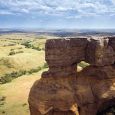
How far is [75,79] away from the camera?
33.3 meters

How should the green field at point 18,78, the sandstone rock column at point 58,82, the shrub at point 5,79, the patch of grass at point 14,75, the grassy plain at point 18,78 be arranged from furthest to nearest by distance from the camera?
1. the patch of grass at point 14,75
2. the shrub at point 5,79
3. the green field at point 18,78
4. the grassy plain at point 18,78
5. the sandstone rock column at point 58,82

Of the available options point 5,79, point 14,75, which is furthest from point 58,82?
point 14,75

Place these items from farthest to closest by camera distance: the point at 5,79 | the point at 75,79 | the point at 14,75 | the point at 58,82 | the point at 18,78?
the point at 14,75 < the point at 5,79 < the point at 18,78 < the point at 75,79 < the point at 58,82

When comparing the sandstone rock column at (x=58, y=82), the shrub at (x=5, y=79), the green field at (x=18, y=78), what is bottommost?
the shrub at (x=5, y=79)

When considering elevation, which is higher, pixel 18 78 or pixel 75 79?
pixel 75 79

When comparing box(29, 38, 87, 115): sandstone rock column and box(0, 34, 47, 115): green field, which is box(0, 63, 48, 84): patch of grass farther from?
box(29, 38, 87, 115): sandstone rock column

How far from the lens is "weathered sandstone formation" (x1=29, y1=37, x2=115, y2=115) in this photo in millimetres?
31797

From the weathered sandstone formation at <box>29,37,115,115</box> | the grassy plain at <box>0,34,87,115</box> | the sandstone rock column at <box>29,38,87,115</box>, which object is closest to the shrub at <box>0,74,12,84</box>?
the grassy plain at <box>0,34,87,115</box>

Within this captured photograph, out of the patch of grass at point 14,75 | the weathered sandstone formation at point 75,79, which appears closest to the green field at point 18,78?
the patch of grass at point 14,75

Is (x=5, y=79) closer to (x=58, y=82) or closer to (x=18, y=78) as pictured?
(x=18, y=78)

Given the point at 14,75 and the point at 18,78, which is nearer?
the point at 18,78

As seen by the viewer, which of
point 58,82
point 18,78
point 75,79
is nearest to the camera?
point 58,82

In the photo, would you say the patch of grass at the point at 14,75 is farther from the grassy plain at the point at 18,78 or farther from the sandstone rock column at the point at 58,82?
the sandstone rock column at the point at 58,82

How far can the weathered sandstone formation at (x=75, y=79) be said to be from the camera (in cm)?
3180
